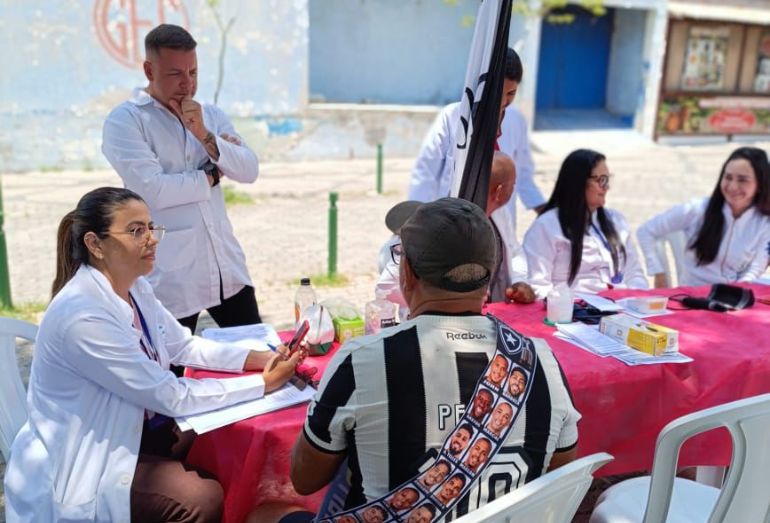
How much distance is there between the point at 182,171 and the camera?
123 inches

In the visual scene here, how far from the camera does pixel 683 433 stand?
179 centimetres

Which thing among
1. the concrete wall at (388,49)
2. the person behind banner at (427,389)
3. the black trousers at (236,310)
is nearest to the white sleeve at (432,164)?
the black trousers at (236,310)

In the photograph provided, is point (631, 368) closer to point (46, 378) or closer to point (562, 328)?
point (562, 328)

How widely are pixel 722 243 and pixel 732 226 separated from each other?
11 centimetres

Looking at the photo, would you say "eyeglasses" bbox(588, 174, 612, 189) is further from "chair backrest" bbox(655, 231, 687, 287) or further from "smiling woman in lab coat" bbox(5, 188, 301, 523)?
"smiling woman in lab coat" bbox(5, 188, 301, 523)

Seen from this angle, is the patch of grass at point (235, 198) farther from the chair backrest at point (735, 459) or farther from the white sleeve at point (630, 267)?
the chair backrest at point (735, 459)

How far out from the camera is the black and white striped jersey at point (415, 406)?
4.72 feet

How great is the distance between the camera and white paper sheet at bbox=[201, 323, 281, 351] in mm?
2572

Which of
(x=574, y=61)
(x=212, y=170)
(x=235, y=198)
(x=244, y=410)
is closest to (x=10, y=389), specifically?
(x=244, y=410)

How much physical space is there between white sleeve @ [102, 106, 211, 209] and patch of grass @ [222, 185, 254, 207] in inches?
279

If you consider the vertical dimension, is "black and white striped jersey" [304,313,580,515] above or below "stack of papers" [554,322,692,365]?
above

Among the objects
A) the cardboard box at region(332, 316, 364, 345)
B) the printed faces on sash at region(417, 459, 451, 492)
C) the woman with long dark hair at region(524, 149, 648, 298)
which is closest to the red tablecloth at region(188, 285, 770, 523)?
the cardboard box at region(332, 316, 364, 345)

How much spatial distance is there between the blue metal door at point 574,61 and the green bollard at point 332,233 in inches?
554

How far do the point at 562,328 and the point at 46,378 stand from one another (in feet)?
6.17
